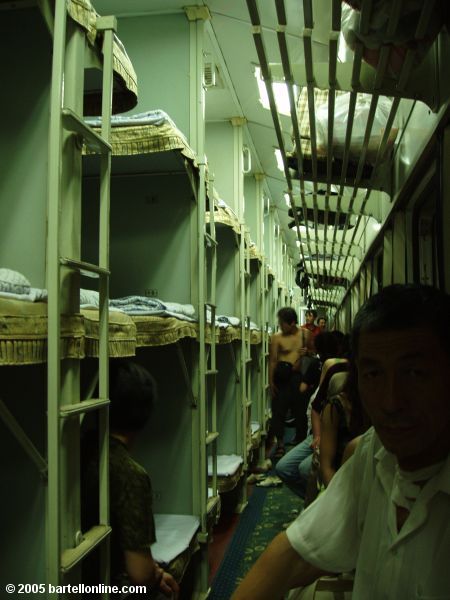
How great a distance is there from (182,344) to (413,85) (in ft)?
7.77

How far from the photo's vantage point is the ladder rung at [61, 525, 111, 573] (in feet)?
5.64

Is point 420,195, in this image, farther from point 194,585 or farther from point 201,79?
point 194,585

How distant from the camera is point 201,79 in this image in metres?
3.94

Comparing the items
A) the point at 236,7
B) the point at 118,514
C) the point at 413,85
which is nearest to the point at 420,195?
the point at 413,85

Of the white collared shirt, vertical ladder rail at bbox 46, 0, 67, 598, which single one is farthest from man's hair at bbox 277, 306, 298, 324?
the white collared shirt

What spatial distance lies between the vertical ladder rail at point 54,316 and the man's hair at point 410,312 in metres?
0.99

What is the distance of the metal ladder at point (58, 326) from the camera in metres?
1.68

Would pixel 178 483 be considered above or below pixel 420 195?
below

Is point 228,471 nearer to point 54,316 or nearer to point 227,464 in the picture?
point 227,464

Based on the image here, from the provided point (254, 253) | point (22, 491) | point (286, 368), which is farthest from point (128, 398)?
point (254, 253)

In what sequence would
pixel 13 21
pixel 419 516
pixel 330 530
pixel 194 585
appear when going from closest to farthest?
pixel 419 516 < pixel 330 530 < pixel 13 21 < pixel 194 585

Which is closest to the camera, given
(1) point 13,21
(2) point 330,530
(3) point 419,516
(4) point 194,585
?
(3) point 419,516

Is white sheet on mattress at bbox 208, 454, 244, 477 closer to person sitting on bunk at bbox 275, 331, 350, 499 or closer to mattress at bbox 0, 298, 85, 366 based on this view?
person sitting on bunk at bbox 275, 331, 350, 499

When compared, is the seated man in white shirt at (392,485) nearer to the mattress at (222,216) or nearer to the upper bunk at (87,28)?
the upper bunk at (87,28)
